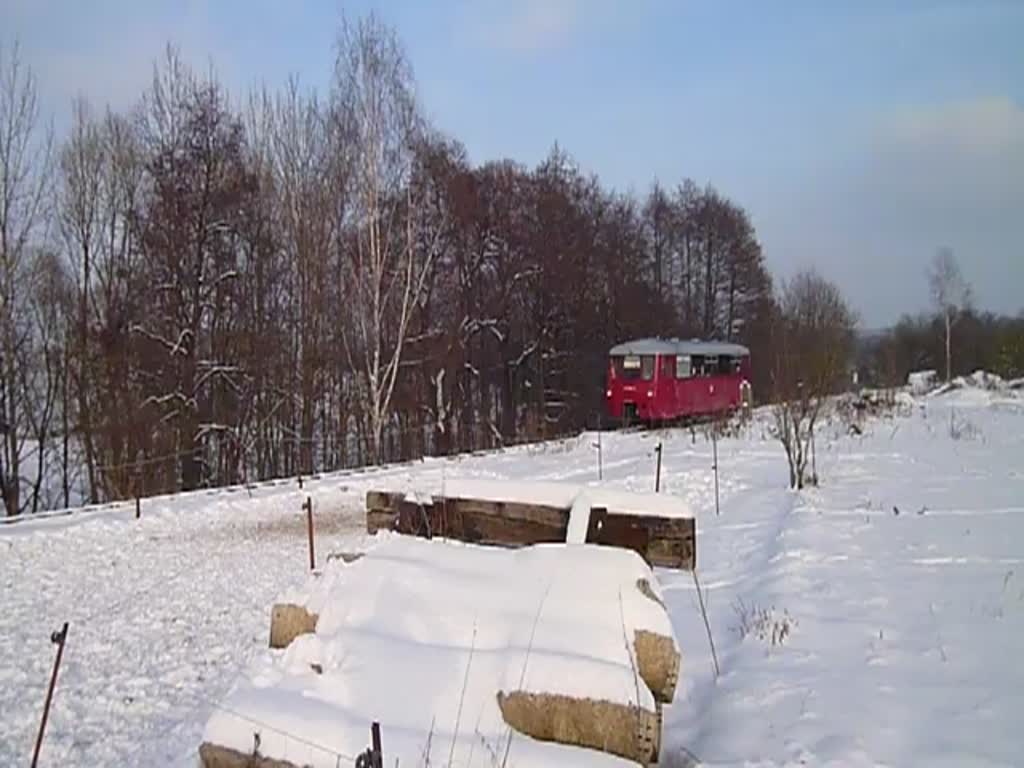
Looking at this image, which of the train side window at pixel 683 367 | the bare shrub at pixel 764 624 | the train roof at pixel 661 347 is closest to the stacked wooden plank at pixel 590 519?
the bare shrub at pixel 764 624

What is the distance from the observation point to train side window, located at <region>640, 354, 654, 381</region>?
28.1 metres

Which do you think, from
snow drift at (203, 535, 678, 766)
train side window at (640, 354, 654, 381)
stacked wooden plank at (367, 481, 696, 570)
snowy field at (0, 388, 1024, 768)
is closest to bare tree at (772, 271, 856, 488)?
snowy field at (0, 388, 1024, 768)

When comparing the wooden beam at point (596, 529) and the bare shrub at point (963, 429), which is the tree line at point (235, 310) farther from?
the wooden beam at point (596, 529)

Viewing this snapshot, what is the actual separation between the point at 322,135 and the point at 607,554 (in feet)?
84.3

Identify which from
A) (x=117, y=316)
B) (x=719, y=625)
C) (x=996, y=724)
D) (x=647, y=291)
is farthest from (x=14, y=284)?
(x=647, y=291)

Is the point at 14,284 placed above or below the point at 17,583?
above

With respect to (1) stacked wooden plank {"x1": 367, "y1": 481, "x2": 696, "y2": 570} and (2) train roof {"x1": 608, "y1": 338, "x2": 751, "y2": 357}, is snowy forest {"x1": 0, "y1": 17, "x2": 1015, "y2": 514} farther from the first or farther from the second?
(1) stacked wooden plank {"x1": 367, "y1": 481, "x2": 696, "y2": 570}

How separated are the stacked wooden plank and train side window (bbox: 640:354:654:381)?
2419 cm

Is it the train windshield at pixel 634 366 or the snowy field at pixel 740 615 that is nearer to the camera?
the snowy field at pixel 740 615

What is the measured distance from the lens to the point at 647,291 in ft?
147

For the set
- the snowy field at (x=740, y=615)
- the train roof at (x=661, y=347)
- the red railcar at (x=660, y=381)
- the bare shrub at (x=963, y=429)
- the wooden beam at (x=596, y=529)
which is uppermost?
the train roof at (x=661, y=347)

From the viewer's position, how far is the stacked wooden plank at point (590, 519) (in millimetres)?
4102

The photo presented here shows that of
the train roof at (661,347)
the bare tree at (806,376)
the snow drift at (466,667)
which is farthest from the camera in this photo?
the train roof at (661,347)

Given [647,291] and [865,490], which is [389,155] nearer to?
[865,490]
